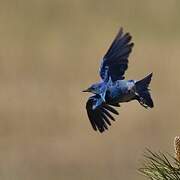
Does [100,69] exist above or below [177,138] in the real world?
above

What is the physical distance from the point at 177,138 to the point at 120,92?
43cm

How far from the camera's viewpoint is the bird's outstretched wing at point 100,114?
6.77 ft

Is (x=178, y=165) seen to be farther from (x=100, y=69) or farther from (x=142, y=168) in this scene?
(x=100, y=69)

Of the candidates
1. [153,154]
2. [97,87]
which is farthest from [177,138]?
[97,87]

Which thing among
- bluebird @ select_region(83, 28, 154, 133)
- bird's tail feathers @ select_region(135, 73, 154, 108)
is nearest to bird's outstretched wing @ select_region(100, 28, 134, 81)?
bluebird @ select_region(83, 28, 154, 133)

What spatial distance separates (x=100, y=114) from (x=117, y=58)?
0.23 metres

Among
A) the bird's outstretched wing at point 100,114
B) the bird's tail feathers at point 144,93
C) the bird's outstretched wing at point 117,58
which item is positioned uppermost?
the bird's outstretched wing at point 117,58

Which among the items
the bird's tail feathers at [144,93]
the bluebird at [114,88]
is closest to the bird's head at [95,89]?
the bluebird at [114,88]

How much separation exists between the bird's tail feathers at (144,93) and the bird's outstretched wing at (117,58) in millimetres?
104

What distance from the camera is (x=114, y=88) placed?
6.39 ft

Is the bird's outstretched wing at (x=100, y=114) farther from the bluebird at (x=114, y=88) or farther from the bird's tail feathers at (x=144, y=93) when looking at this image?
the bird's tail feathers at (x=144, y=93)

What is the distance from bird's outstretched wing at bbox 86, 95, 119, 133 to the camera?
2062 mm

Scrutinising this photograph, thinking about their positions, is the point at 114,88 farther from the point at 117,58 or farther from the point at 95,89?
the point at 117,58

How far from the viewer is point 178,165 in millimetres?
1541
